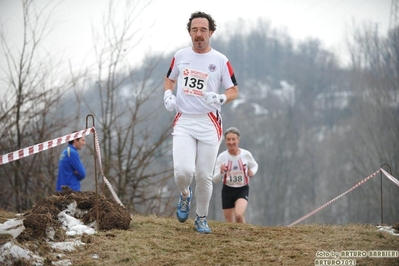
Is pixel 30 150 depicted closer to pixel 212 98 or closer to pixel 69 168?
pixel 212 98

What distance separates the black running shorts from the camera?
11055 millimetres

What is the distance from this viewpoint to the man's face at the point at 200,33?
7.82 meters

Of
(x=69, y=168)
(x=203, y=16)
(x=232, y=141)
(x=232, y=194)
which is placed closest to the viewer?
(x=203, y=16)

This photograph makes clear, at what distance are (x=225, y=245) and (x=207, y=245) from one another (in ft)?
0.71

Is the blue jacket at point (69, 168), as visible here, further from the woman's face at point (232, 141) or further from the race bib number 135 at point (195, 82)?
the race bib number 135 at point (195, 82)

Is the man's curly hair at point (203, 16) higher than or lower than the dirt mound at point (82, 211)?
higher

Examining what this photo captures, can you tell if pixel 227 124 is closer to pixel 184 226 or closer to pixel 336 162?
pixel 336 162

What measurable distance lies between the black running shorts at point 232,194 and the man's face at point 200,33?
385cm

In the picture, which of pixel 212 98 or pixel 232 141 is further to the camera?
pixel 232 141

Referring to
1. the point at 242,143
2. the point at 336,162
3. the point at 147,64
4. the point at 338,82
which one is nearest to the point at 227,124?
the point at 242,143

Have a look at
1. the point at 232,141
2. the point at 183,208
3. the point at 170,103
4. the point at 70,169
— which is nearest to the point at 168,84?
the point at 170,103

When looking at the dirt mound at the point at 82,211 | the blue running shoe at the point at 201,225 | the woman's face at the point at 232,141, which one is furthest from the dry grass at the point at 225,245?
the woman's face at the point at 232,141

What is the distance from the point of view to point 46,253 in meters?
6.48

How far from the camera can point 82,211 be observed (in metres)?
8.21
